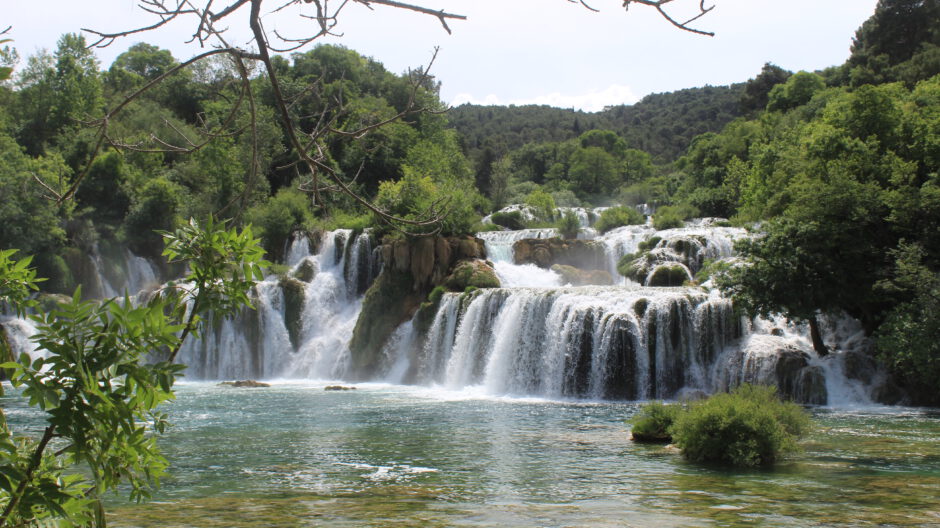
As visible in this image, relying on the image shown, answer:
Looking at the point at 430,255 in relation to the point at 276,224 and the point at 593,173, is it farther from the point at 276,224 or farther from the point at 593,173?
the point at 593,173

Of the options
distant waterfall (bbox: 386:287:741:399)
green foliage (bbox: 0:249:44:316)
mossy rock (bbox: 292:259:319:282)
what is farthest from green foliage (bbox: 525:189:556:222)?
green foliage (bbox: 0:249:44:316)

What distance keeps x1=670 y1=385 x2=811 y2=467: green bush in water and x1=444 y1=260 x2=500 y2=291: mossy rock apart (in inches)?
598

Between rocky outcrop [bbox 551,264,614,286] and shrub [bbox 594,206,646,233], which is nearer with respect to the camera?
rocky outcrop [bbox 551,264,614,286]

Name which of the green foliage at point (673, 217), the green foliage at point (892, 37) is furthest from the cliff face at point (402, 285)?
the green foliage at point (892, 37)

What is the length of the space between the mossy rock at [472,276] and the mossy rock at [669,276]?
17.3 ft

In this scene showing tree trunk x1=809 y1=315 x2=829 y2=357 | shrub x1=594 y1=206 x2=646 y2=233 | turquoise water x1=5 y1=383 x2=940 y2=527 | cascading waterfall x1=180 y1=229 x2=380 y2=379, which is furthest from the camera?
shrub x1=594 y1=206 x2=646 y2=233

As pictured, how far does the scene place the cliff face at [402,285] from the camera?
28469 millimetres

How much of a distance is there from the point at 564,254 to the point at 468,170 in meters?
21.4

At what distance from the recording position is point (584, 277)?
92.6 feet

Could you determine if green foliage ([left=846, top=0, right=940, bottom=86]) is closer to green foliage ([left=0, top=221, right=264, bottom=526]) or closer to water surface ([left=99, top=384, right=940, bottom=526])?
water surface ([left=99, top=384, right=940, bottom=526])

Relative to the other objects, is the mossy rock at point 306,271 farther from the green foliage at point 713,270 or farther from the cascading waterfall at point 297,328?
the green foliage at point 713,270

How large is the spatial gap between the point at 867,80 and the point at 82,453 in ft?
160

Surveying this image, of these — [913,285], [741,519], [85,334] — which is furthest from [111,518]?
[913,285]

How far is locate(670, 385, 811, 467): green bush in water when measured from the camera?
11109 millimetres
